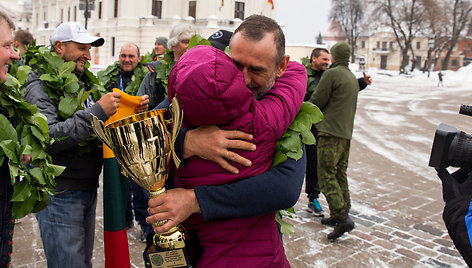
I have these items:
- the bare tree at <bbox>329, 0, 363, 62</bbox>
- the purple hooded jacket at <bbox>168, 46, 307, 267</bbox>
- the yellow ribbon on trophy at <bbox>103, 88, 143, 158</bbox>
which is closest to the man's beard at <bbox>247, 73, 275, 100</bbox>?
the purple hooded jacket at <bbox>168, 46, 307, 267</bbox>

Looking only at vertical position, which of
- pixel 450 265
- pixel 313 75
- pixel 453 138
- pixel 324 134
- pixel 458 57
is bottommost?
pixel 450 265

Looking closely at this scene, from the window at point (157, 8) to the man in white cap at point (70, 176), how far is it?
46.7 metres

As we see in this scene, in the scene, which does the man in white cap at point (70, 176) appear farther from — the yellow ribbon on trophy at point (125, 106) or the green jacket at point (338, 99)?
the green jacket at point (338, 99)

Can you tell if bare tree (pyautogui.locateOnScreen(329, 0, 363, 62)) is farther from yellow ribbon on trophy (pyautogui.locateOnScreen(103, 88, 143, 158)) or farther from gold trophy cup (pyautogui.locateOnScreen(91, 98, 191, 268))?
gold trophy cup (pyautogui.locateOnScreen(91, 98, 191, 268))

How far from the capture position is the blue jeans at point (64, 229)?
10.5 ft

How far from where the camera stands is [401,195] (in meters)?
7.58

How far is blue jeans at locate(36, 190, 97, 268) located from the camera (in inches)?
126

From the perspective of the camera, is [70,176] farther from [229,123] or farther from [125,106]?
[229,123]


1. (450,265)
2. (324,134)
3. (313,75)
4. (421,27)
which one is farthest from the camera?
(421,27)

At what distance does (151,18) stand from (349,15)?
41.0 meters

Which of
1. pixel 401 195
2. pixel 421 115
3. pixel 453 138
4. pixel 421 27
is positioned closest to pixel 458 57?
pixel 421 27

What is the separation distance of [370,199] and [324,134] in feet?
7.20

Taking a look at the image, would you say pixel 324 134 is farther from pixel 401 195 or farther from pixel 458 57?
pixel 458 57

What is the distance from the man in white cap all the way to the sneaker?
12.1 ft
